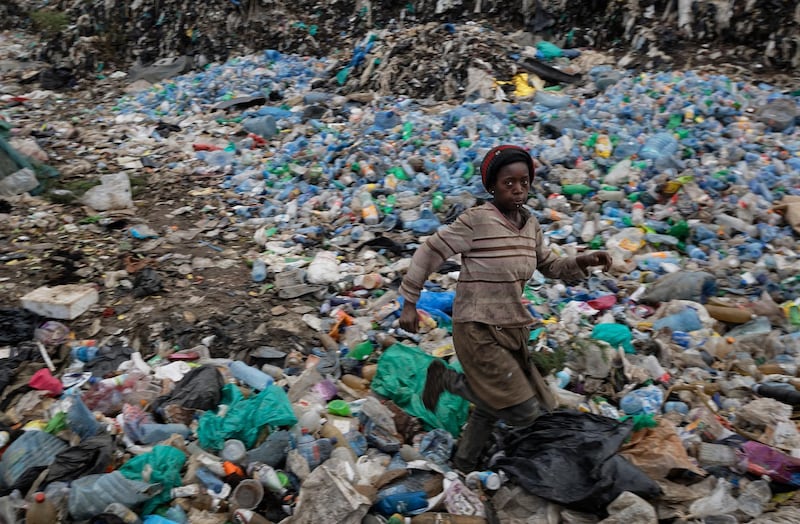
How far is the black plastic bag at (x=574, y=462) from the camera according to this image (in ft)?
7.22

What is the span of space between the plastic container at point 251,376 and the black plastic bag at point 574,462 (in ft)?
4.17

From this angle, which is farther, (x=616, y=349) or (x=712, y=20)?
(x=712, y=20)

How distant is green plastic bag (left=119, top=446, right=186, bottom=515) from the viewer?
7.63 ft

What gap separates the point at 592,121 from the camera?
603 cm

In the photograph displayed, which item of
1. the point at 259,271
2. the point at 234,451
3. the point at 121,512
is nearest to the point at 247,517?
the point at 234,451

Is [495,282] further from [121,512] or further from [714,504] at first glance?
[121,512]

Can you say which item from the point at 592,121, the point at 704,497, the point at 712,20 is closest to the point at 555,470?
the point at 704,497

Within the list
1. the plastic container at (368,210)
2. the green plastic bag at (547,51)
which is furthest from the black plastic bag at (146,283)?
the green plastic bag at (547,51)

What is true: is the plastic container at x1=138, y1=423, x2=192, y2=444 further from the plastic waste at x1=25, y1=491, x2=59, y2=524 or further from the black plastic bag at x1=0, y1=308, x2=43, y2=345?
the black plastic bag at x1=0, y1=308, x2=43, y2=345

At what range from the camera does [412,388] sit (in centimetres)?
305

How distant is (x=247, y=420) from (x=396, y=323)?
1301 millimetres

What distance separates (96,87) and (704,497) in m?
11.0

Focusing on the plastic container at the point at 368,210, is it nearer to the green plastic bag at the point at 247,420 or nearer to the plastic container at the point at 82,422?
the green plastic bag at the point at 247,420

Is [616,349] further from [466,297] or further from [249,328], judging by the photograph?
[249,328]
